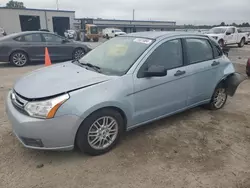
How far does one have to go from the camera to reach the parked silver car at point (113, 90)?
259 centimetres

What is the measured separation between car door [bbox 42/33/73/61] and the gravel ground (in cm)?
646

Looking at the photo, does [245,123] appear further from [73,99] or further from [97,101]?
[73,99]

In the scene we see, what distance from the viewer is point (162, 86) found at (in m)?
3.39

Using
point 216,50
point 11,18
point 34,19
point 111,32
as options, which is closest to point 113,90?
point 216,50

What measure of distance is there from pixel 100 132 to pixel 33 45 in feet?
25.5

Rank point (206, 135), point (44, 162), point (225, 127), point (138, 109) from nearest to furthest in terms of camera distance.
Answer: point (44, 162), point (138, 109), point (206, 135), point (225, 127)

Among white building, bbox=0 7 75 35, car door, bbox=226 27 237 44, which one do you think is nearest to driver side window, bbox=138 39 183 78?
car door, bbox=226 27 237 44

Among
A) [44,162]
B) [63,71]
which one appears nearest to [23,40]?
[63,71]

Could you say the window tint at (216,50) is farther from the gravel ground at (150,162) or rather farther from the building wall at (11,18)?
the building wall at (11,18)

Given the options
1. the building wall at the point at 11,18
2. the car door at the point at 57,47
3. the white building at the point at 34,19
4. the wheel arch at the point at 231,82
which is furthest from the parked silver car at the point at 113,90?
the building wall at the point at 11,18

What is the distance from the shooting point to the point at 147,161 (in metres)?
2.93

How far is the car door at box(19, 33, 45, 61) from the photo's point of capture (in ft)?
30.3

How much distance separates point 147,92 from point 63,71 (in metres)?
1.27

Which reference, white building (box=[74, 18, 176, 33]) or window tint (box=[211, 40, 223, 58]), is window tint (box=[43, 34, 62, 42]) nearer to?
window tint (box=[211, 40, 223, 58])
